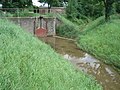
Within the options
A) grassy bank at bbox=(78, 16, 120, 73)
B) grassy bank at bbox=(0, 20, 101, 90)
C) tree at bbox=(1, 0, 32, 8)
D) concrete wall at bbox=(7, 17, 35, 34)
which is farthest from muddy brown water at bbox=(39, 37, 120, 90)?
tree at bbox=(1, 0, 32, 8)

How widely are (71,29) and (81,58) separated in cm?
808

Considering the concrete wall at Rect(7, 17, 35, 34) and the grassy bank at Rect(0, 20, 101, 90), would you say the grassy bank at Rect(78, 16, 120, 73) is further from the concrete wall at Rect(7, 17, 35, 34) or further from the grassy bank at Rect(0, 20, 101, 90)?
the grassy bank at Rect(0, 20, 101, 90)

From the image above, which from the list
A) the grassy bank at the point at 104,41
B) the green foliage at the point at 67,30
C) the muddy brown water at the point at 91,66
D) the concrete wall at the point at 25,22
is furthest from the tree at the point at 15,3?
the muddy brown water at the point at 91,66

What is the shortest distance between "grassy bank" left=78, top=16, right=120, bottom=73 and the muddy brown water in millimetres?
471

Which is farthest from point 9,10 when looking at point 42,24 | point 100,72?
point 100,72

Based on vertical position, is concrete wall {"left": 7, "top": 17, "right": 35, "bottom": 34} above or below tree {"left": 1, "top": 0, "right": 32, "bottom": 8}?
below

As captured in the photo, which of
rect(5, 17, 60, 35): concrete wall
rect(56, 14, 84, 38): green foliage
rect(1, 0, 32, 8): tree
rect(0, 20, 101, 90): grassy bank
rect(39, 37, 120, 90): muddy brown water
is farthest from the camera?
rect(1, 0, 32, 8): tree

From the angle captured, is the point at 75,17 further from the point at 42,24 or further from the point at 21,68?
the point at 21,68

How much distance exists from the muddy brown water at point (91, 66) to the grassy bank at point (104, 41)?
1.54 ft

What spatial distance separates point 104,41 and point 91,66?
4.79m

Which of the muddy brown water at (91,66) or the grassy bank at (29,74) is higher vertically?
the grassy bank at (29,74)

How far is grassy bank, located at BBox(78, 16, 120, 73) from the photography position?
15.5 metres

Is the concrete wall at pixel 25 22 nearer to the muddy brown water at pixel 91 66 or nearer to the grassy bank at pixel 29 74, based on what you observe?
the muddy brown water at pixel 91 66

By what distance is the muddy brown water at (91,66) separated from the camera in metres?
11.8
